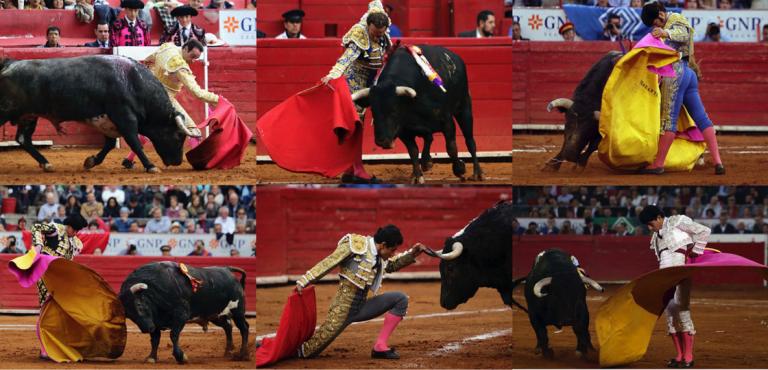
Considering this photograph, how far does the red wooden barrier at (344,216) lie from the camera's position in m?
11.2

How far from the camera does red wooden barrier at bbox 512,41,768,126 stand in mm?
10703

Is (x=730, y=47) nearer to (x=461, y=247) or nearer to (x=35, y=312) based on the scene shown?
(x=461, y=247)

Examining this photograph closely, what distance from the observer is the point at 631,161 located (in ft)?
26.0

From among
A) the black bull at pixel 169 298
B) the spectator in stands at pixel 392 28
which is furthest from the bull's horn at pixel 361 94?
the spectator in stands at pixel 392 28

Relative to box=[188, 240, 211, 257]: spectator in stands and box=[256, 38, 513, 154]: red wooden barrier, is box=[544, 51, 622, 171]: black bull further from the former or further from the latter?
box=[188, 240, 211, 257]: spectator in stands

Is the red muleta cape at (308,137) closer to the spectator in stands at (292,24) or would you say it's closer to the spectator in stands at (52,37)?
the spectator in stands at (52,37)

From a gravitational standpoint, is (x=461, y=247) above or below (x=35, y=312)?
above

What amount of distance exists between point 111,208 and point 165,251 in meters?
0.56

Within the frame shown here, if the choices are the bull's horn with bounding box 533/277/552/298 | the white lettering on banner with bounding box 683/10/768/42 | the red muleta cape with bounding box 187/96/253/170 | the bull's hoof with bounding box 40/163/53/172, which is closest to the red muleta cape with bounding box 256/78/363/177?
the red muleta cape with bounding box 187/96/253/170

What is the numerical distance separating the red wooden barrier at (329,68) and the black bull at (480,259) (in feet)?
7.81

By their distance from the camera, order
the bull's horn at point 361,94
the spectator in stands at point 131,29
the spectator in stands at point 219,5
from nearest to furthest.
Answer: the bull's horn at point 361,94 < the spectator in stands at point 131,29 < the spectator in stands at point 219,5

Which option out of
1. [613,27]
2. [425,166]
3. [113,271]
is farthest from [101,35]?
[613,27]

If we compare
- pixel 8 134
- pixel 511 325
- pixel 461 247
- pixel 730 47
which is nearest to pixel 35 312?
pixel 8 134

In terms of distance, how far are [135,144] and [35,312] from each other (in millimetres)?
3718
